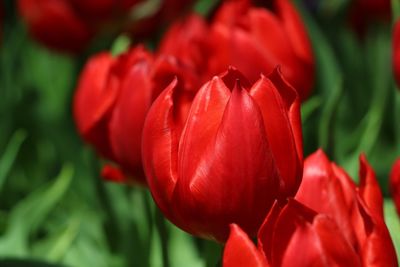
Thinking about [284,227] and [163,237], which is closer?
[284,227]

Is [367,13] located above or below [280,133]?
below

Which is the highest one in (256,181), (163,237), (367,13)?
(256,181)

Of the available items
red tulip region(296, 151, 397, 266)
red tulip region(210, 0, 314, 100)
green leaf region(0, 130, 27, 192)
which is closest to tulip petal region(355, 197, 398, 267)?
red tulip region(296, 151, 397, 266)

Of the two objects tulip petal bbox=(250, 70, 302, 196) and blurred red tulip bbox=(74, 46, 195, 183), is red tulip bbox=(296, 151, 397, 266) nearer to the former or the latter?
tulip petal bbox=(250, 70, 302, 196)

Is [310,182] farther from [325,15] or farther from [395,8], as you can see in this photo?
[325,15]

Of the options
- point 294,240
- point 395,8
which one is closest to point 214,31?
point 395,8

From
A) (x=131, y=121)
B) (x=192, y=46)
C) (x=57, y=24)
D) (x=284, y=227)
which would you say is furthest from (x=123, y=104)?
(x=57, y=24)

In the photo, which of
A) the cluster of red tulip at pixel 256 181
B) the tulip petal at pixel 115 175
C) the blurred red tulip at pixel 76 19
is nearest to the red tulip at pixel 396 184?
the cluster of red tulip at pixel 256 181

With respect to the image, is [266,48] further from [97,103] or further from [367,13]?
[367,13]
